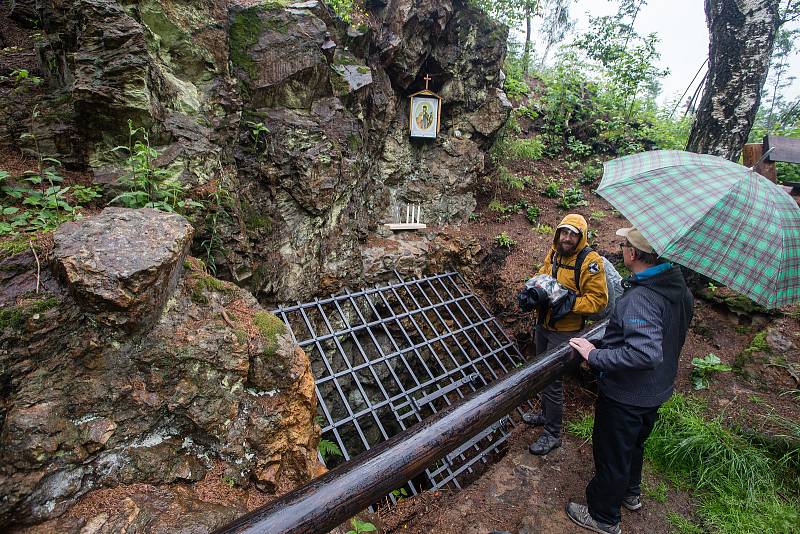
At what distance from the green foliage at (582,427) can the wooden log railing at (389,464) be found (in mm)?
2021

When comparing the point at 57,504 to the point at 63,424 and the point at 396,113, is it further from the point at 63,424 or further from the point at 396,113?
the point at 396,113

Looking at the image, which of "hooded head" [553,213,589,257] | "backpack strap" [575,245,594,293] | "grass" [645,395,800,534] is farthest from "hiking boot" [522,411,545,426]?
"hooded head" [553,213,589,257]

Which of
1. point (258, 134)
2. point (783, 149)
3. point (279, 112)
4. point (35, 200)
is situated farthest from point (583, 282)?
point (35, 200)

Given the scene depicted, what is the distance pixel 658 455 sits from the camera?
3523mm

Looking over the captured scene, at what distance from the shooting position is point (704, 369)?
4.14 meters

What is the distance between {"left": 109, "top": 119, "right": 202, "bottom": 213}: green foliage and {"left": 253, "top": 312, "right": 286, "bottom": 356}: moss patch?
116cm

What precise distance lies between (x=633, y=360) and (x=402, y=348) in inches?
165

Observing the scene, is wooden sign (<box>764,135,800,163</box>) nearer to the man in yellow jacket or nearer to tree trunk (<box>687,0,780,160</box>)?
tree trunk (<box>687,0,780,160</box>)

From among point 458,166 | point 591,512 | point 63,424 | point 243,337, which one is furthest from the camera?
point 458,166

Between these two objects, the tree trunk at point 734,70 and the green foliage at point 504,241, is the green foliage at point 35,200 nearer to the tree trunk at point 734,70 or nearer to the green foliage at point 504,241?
the green foliage at point 504,241

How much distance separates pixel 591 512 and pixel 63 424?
A: 3620mm

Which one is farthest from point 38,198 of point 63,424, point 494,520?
point 494,520

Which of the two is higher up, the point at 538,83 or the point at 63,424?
the point at 538,83

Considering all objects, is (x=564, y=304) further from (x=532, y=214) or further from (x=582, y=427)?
(x=532, y=214)
